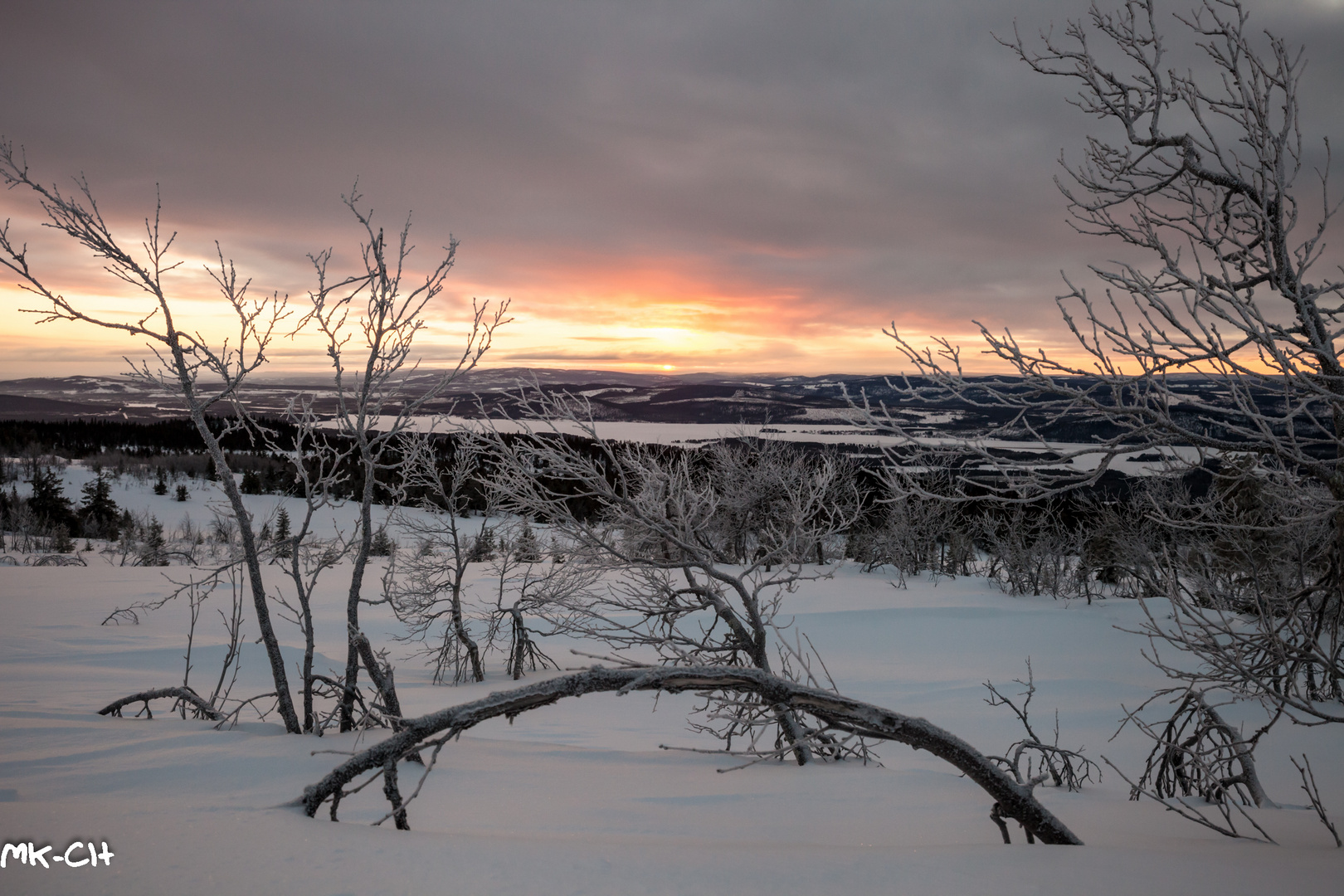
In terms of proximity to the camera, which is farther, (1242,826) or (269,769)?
(1242,826)

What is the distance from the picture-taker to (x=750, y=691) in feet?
9.36

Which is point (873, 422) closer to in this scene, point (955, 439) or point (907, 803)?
point (955, 439)

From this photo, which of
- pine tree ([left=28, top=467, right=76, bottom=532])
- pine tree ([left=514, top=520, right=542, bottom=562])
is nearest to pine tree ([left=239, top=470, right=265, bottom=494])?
pine tree ([left=28, top=467, right=76, bottom=532])

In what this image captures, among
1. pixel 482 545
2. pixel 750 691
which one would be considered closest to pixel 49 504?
pixel 482 545

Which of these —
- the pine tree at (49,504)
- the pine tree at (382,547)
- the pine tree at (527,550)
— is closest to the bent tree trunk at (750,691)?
the pine tree at (527,550)

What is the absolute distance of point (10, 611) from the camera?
12.2m

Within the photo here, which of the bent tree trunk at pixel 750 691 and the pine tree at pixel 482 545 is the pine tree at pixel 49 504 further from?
the bent tree trunk at pixel 750 691

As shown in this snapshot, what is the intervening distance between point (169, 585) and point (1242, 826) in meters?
19.0

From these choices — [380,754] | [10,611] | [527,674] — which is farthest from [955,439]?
[10,611]

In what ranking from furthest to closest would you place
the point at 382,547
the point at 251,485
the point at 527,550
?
the point at 251,485 < the point at 382,547 < the point at 527,550

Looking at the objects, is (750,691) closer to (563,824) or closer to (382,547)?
(563,824)

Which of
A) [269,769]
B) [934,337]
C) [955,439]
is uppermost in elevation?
[934,337]

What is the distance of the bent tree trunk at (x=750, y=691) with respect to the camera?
2.50m

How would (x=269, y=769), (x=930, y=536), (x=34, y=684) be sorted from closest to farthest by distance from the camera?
(x=269, y=769), (x=34, y=684), (x=930, y=536)
